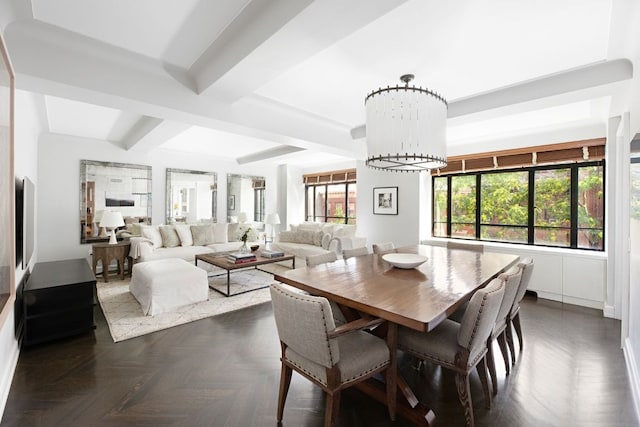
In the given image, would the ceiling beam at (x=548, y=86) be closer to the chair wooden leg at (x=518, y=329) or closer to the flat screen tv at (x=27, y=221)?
the chair wooden leg at (x=518, y=329)

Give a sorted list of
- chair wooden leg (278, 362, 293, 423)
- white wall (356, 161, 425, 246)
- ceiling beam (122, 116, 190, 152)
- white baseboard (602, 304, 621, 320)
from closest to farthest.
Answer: chair wooden leg (278, 362, 293, 423) < white baseboard (602, 304, 621, 320) < ceiling beam (122, 116, 190, 152) < white wall (356, 161, 425, 246)

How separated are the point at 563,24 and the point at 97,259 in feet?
21.3

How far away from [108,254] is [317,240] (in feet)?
12.4

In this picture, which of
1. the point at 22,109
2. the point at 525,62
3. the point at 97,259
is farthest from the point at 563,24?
the point at 97,259

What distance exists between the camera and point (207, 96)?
2.89 metres

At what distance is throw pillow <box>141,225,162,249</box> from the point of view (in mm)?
5297

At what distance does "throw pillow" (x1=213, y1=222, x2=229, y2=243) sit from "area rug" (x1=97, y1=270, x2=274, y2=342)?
1.49 metres

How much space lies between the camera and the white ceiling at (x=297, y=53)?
1.80 metres

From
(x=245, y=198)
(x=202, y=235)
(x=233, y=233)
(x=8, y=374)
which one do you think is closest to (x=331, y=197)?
(x=245, y=198)

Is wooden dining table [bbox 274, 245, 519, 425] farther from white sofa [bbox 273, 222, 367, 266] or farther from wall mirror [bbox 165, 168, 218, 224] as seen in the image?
wall mirror [bbox 165, 168, 218, 224]

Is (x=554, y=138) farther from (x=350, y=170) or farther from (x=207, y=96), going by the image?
(x=207, y=96)

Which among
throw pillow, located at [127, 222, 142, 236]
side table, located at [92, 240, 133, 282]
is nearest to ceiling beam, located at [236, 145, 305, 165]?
throw pillow, located at [127, 222, 142, 236]

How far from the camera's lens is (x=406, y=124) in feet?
7.73

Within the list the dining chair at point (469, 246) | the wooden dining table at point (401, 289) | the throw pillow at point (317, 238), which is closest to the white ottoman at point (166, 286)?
the wooden dining table at point (401, 289)
